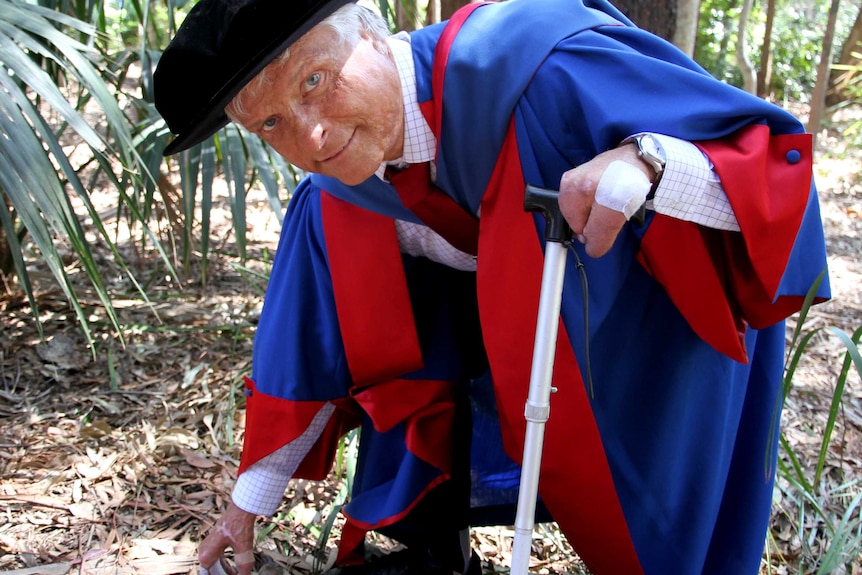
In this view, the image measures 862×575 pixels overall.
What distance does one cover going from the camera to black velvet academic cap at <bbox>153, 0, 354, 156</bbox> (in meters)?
1.29

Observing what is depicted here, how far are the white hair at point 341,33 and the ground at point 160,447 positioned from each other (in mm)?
955

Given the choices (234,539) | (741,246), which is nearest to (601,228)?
(741,246)

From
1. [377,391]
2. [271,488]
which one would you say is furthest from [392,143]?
[271,488]

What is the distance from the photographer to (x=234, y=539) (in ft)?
5.84

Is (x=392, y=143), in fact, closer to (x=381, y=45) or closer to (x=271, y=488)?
(x=381, y=45)

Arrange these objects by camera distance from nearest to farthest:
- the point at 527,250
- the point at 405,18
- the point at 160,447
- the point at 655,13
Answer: the point at 527,250, the point at 160,447, the point at 655,13, the point at 405,18

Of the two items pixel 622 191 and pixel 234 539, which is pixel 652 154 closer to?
pixel 622 191

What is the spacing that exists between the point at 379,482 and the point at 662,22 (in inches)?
62.7

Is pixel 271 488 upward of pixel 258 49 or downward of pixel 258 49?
downward

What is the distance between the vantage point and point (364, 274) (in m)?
1.70

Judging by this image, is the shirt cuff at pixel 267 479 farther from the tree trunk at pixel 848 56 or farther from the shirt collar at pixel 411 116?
the tree trunk at pixel 848 56

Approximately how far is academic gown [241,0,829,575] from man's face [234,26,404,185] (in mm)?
93

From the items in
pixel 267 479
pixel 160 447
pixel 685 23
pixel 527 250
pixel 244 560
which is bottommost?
pixel 160 447

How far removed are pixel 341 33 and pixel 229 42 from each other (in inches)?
7.3
